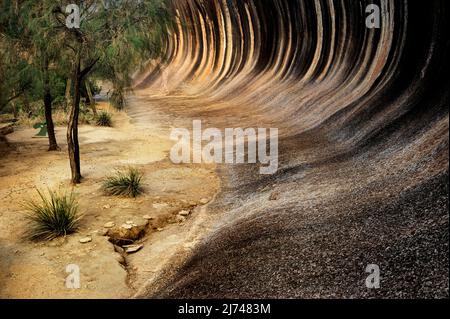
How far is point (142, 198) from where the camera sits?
741 centimetres

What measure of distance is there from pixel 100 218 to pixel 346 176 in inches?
151

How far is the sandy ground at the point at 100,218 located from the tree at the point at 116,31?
2.26 meters

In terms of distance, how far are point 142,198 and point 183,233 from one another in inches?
66.8

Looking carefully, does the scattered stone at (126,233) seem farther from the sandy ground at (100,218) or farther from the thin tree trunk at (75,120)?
the thin tree trunk at (75,120)

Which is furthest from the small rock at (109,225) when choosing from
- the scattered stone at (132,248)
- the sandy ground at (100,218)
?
the scattered stone at (132,248)

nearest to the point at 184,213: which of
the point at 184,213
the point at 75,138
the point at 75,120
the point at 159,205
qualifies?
the point at 184,213

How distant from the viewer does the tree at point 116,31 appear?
748cm

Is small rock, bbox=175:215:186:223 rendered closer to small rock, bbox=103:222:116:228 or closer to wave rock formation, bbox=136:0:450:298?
wave rock formation, bbox=136:0:450:298

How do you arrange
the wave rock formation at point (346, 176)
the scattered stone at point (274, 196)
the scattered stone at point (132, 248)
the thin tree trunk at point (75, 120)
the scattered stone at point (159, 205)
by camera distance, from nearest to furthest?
the wave rock formation at point (346, 176)
the scattered stone at point (132, 248)
the scattered stone at point (274, 196)
the scattered stone at point (159, 205)
the thin tree trunk at point (75, 120)

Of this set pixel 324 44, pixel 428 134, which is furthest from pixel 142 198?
pixel 324 44

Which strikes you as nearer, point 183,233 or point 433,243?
point 433,243
